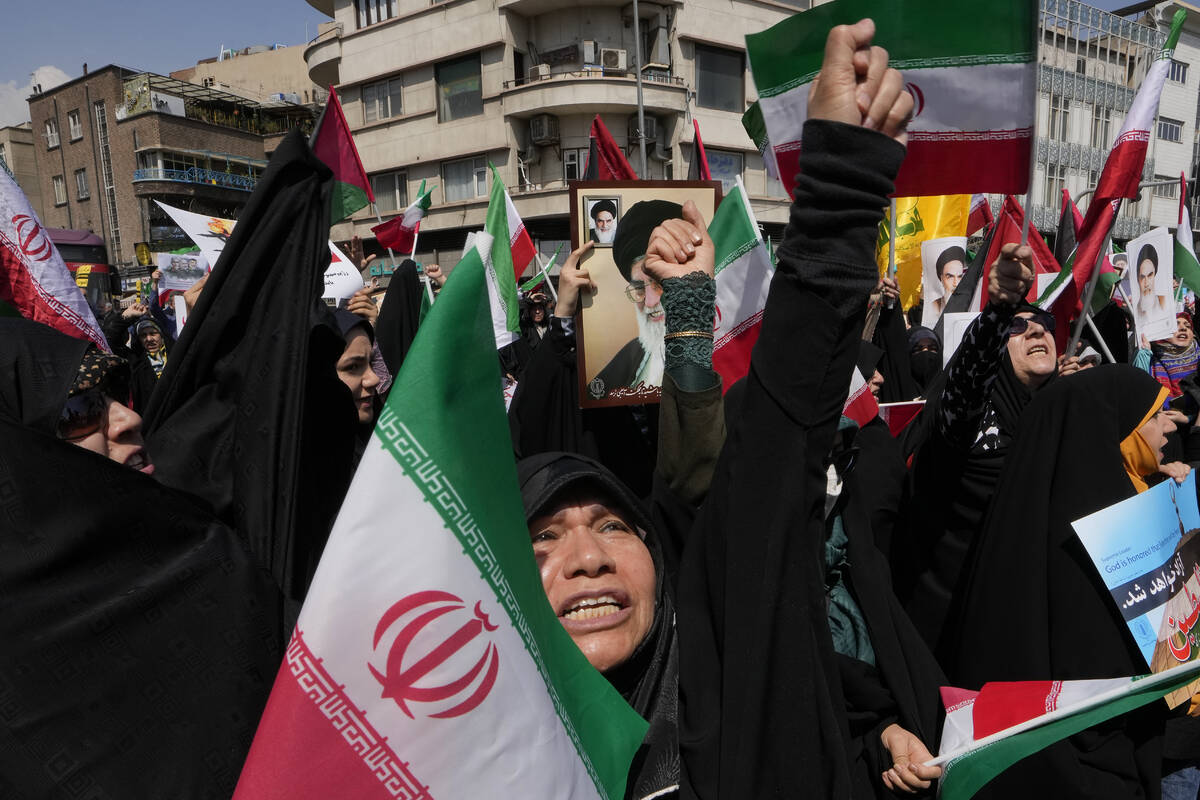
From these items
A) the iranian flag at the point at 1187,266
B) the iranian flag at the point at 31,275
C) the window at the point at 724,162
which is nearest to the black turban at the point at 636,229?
the iranian flag at the point at 31,275

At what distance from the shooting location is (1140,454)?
109 inches

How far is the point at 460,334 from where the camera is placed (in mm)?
910

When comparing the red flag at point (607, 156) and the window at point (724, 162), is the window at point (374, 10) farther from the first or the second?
the red flag at point (607, 156)

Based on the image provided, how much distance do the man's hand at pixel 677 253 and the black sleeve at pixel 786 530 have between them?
600 millimetres

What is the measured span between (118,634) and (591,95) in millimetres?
24518

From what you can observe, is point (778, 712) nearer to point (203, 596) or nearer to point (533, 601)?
point (533, 601)

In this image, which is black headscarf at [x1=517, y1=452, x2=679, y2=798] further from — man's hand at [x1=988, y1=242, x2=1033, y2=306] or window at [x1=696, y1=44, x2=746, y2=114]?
window at [x1=696, y1=44, x2=746, y2=114]

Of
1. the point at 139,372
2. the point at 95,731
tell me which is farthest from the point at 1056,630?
the point at 139,372

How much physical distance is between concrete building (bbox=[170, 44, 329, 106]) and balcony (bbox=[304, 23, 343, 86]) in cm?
1337

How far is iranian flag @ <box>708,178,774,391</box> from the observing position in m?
3.21

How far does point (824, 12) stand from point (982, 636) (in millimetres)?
2063

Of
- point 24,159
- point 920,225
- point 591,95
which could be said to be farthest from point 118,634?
point 24,159

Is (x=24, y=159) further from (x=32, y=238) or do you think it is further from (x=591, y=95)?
(x=32, y=238)

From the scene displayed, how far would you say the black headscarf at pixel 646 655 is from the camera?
1.24m
